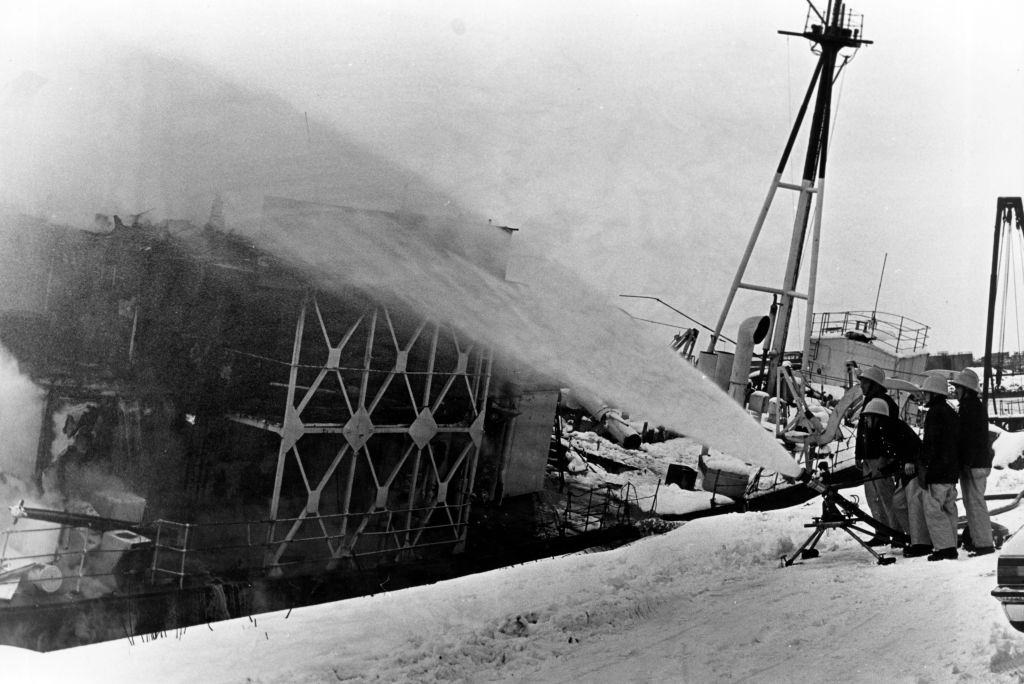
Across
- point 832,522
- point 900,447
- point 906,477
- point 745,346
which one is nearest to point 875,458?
point 900,447

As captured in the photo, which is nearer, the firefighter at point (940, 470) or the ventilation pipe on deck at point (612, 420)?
the firefighter at point (940, 470)

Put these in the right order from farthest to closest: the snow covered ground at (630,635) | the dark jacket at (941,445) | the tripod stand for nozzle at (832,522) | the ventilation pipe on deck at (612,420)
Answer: the ventilation pipe on deck at (612,420)
the tripod stand for nozzle at (832,522)
the dark jacket at (941,445)
the snow covered ground at (630,635)

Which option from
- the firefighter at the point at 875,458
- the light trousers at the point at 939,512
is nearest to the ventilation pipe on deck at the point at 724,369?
the firefighter at the point at 875,458

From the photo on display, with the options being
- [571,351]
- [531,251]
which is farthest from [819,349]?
[571,351]

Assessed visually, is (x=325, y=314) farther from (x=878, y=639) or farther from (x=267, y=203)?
(x=878, y=639)

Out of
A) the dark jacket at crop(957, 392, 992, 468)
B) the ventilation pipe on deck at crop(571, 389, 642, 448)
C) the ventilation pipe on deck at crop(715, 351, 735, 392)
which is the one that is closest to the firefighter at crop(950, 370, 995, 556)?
the dark jacket at crop(957, 392, 992, 468)

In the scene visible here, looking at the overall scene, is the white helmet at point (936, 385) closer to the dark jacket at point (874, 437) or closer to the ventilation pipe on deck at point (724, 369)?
the dark jacket at point (874, 437)

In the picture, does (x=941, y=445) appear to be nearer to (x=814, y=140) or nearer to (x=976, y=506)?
(x=976, y=506)

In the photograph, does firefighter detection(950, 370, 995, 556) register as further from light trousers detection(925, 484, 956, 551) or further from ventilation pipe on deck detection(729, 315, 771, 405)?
ventilation pipe on deck detection(729, 315, 771, 405)
